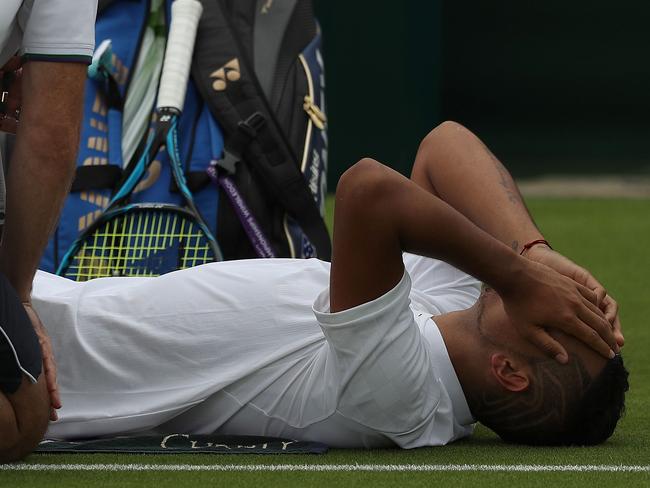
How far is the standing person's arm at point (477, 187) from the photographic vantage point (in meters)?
3.42

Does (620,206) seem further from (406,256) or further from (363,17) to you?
(406,256)

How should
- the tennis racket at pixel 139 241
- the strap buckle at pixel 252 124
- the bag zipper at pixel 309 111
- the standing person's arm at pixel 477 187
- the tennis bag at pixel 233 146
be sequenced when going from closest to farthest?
the standing person's arm at pixel 477 187
the tennis racket at pixel 139 241
the tennis bag at pixel 233 146
the strap buckle at pixel 252 124
the bag zipper at pixel 309 111

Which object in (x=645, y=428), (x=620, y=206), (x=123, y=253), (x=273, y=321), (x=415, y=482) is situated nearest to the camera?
(x=415, y=482)

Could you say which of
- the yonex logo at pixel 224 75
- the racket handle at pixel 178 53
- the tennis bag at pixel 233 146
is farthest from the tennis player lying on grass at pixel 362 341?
the yonex logo at pixel 224 75

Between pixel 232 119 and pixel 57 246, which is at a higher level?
pixel 232 119

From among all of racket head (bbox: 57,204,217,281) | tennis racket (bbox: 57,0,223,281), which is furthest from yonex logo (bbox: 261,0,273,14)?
racket head (bbox: 57,204,217,281)

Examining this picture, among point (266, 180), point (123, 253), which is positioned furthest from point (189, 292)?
point (266, 180)

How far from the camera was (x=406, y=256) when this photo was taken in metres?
3.75

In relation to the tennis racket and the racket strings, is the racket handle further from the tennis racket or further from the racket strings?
the racket strings

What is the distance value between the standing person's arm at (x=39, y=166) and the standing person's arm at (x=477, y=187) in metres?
0.96

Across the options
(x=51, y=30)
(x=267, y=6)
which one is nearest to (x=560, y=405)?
(x=51, y=30)

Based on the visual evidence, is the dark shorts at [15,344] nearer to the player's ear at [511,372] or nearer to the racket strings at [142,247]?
the player's ear at [511,372]

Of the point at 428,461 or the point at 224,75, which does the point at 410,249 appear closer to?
the point at 428,461

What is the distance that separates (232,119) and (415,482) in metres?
2.43
